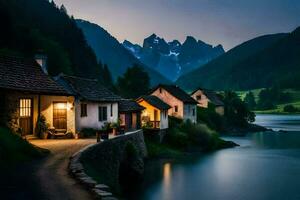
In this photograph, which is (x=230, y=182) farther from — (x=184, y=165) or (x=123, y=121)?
(x=123, y=121)

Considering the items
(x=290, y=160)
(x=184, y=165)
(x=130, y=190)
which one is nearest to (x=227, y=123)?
(x=290, y=160)

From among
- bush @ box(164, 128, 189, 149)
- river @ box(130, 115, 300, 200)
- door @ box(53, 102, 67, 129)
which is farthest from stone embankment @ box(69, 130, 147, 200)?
bush @ box(164, 128, 189, 149)

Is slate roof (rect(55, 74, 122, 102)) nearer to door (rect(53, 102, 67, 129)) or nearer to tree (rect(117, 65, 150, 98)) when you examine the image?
door (rect(53, 102, 67, 129))

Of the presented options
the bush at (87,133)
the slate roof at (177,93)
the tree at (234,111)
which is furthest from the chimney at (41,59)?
the tree at (234,111)

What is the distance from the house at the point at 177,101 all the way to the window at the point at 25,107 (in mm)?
53264

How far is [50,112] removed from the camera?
40.1 metres

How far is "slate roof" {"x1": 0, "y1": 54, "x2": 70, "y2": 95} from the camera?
32.2m

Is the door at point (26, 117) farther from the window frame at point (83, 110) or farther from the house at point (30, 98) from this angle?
the window frame at point (83, 110)

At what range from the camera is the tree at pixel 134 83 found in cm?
11850

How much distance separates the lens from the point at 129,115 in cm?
6228

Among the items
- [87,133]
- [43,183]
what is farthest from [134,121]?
[43,183]

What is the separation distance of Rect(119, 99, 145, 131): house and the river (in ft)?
26.3

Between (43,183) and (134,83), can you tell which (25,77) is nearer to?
(43,183)

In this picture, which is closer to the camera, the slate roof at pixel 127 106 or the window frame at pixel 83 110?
the window frame at pixel 83 110
